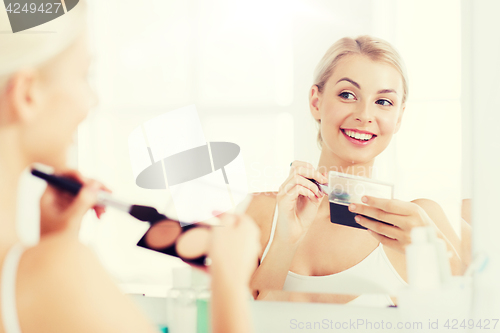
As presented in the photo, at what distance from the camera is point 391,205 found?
0.69m

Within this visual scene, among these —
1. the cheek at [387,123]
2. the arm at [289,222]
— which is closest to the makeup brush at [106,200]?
the arm at [289,222]

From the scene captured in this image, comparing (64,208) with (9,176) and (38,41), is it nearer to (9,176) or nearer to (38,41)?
(9,176)

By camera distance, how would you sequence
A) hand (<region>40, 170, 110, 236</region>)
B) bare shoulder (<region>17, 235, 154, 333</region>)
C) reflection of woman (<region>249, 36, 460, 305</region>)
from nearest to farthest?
bare shoulder (<region>17, 235, 154, 333</region>)
reflection of woman (<region>249, 36, 460, 305</region>)
hand (<region>40, 170, 110, 236</region>)

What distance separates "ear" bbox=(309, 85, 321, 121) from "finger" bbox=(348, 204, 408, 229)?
186 mm

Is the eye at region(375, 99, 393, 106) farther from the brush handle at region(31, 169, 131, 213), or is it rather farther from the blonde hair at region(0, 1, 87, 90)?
the blonde hair at region(0, 1, 87, 90)

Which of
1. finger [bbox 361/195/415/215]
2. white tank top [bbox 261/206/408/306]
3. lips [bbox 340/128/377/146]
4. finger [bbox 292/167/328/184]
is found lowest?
white tank top [bbox 261/206/408/306]

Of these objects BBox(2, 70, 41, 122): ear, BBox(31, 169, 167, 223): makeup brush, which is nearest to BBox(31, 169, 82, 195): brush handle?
BBox(31, 169, 167, 223): makeup brush

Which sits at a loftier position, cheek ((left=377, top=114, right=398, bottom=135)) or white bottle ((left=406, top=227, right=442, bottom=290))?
cheek ((left=377, top=114, right=398, bottom=135))

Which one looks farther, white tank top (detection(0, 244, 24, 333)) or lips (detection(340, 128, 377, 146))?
lips (detection(340, 128, 377, 146))

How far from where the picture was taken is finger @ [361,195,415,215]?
0.68 metres

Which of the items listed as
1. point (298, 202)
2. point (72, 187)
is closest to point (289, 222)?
point (298, 202)

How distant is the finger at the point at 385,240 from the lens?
688 mm

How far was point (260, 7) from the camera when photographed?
2.52ft

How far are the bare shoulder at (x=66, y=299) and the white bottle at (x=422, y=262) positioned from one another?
46cm
